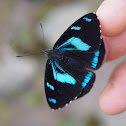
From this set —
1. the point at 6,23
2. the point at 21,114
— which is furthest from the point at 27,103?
the point at 6,23

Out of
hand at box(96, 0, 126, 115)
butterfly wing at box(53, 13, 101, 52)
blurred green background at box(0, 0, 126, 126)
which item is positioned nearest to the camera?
butterfly wing at box(53, 13, 101, 52)

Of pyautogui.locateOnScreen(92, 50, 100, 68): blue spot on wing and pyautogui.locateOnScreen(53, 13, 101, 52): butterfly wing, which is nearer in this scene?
pyautogui.locateOnScreen(53, 13, 101, 52): butterfly wing

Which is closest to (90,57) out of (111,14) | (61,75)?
(61,75)

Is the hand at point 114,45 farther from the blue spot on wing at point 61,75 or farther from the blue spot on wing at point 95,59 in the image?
the blue spot on wing at point 61,75

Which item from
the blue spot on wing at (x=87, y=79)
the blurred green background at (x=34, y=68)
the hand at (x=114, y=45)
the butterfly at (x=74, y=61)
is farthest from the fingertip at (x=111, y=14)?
the blurred green background at (x=34, y=68)

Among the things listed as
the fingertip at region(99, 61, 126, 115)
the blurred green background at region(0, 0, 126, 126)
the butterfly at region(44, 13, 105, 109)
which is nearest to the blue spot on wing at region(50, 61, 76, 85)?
the butterfly at region(44, 13, 105, 109)

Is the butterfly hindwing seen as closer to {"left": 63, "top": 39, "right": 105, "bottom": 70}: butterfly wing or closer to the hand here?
{"left": 63, "top": 39, "right": 105, "bottom": 70}: butterfly wing

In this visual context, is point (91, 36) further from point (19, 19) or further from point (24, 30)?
point (19, 19)

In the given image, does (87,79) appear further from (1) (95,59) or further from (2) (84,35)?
(2) (84,35)
